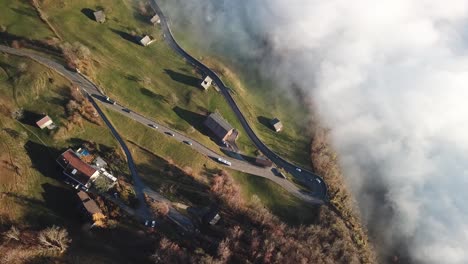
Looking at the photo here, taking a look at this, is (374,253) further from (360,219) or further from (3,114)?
(3,114)

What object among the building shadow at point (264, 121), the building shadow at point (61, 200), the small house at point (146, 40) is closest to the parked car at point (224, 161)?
the building shadow at point (264, 121)

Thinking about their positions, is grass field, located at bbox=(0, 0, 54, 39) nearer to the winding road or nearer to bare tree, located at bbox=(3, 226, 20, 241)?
the winding road

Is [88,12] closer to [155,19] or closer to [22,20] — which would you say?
[22,20]

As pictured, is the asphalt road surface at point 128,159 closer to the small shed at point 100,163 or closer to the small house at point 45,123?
the small shed at point 100,163

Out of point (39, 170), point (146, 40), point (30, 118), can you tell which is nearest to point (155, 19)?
point (146, 40)

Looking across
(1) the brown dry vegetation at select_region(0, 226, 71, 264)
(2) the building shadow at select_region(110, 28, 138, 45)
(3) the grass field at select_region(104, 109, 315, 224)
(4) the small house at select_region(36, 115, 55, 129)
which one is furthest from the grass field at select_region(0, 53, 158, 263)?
(2) the building shadow at select_region(110, 28, 138, 45)

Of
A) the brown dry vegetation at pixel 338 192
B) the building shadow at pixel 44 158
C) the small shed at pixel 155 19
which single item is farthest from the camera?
the small shed at pixel 155 19

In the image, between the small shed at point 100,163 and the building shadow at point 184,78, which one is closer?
the small shed at point 100,163

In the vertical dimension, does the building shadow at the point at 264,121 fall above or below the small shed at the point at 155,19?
below
